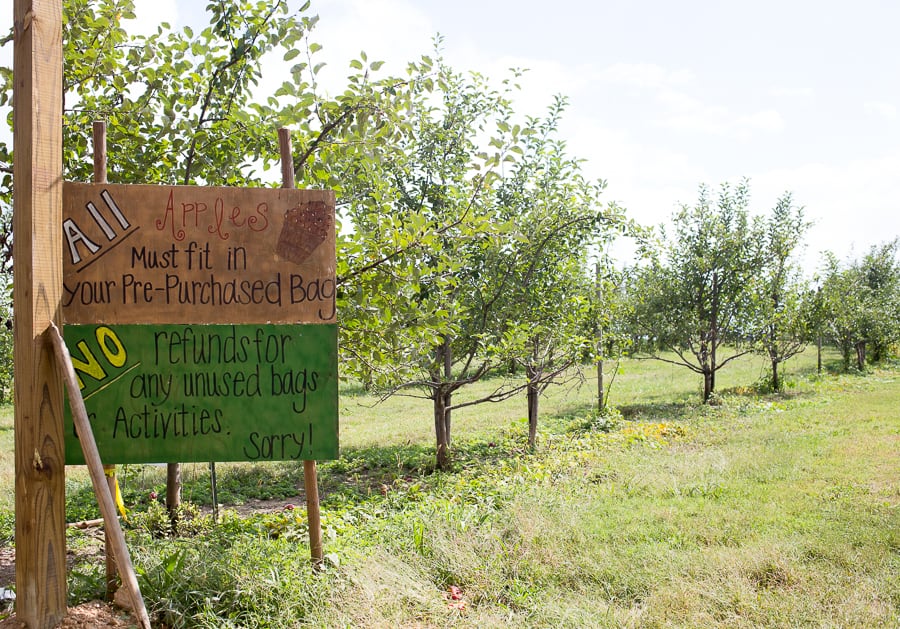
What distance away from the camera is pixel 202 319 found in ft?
12.2

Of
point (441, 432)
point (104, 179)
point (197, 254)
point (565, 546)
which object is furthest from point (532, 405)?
point (104, 179)

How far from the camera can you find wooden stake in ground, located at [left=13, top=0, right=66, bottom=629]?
3.20 metres

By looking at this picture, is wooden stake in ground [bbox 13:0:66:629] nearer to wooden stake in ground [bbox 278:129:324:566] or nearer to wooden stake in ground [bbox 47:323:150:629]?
wooden stake in ground [bbox 47:323:150:629]

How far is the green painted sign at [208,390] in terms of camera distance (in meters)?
3.66

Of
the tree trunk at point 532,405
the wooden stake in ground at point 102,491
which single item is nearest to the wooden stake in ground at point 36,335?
the wooden stake in ground at point 102,491

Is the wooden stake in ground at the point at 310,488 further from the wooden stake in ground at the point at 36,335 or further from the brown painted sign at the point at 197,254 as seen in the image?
the wooden stake in ground at the point at 36,335

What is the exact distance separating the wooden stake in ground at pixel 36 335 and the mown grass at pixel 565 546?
1.68 ft

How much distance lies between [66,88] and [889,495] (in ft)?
25.4

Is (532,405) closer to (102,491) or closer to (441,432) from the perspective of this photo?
(441,432)

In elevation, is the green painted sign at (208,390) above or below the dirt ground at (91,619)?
above

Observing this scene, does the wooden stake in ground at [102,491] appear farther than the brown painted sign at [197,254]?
No

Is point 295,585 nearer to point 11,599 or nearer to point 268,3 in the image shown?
point 11,599

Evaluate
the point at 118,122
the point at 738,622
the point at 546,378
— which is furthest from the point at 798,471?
the point at 118,122

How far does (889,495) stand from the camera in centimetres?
616
